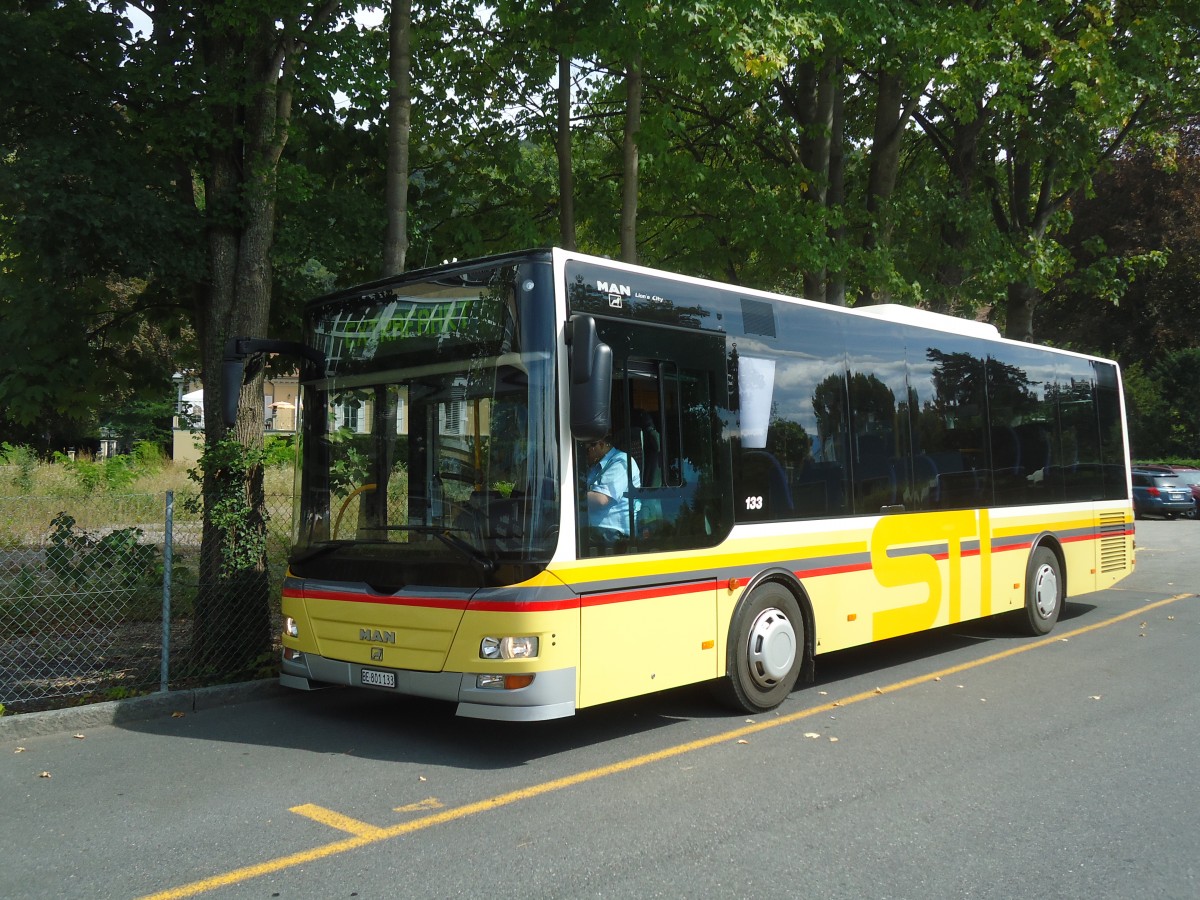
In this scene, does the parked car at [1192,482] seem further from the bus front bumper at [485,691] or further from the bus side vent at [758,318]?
the bus front bumper at [485,691]

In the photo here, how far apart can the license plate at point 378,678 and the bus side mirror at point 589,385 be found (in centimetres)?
200

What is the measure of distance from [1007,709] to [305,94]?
26.0 ft

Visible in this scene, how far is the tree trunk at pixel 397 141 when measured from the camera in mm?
9820

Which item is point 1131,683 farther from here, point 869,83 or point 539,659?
point 869,83

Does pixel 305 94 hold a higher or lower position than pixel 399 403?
higher

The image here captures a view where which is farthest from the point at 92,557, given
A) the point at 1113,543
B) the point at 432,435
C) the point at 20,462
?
the point at 20,462

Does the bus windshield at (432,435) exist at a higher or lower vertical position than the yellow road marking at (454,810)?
higher

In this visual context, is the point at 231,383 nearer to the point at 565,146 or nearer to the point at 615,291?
the point at 615,291

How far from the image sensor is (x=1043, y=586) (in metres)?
11.8

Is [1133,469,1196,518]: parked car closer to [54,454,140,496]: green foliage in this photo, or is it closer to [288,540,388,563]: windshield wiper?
[54,454,140,496]: green foliage

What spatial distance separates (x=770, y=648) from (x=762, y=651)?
0.10 metres

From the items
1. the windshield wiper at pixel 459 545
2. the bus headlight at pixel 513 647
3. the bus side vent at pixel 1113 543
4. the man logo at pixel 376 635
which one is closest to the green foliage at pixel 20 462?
the man logo at pixel 376 635

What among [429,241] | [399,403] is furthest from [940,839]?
[429,241]

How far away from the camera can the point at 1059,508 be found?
479 inches
